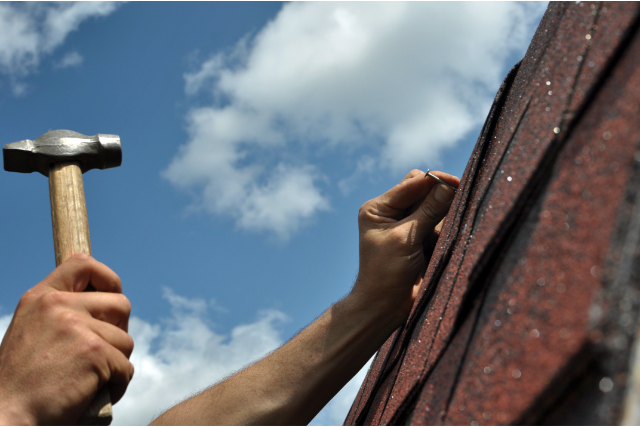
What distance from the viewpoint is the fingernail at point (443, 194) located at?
77.3 inches

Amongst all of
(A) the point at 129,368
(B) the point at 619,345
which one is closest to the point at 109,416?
(A) the point at 129,368

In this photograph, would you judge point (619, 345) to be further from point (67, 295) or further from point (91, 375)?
point (67, 295)

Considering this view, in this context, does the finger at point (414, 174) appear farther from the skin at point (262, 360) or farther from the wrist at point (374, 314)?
the wrist at point (374, 314)

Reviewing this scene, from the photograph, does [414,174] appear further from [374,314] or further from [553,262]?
[553,262]

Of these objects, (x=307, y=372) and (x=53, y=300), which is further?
(x=307, y=372)

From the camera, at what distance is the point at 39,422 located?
1.59 meters

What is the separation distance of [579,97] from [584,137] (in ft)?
0.42

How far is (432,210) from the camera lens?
6.73 ft

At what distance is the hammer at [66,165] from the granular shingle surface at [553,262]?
1.65 meters

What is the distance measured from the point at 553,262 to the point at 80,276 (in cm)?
182

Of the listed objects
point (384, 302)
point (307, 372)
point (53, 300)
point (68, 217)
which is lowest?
point (307, 372)

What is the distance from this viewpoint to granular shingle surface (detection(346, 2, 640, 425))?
2.11 ft

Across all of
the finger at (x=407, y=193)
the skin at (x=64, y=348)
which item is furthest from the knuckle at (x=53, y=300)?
the finger at (x=407, y=193)

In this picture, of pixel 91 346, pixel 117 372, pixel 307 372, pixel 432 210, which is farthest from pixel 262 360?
pixel 432 210
